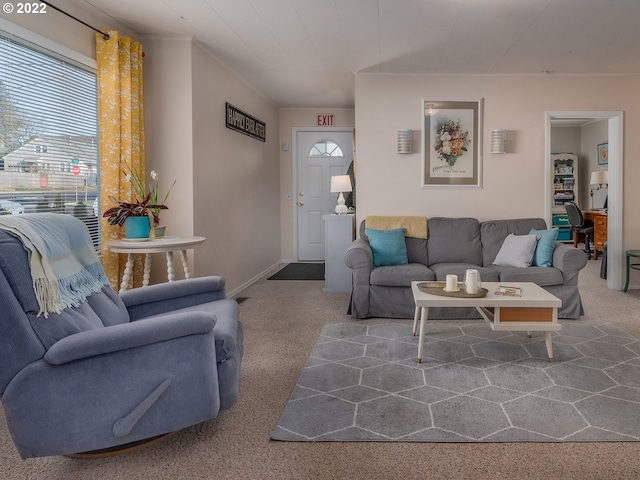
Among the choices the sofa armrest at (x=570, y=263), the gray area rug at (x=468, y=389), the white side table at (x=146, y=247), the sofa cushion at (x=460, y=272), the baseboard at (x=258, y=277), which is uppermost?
the white side table at (x=146, y=247)

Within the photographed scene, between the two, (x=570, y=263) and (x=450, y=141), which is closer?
(x=570, y=263)

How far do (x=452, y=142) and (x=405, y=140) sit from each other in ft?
1.69

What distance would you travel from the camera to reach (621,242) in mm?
4746

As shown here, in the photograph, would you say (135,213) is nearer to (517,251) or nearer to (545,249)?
(517,251)

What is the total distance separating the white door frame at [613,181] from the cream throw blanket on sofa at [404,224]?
1445 mm

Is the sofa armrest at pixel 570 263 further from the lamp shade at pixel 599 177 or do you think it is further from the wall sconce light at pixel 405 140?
the lamp shade at pixel 599 177

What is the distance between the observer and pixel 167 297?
2293 millimetres

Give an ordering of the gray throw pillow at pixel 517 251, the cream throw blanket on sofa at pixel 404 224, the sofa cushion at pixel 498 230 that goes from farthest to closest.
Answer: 1. the cream throw blanket on sofa at pixel 404 224
2. the sofa cushion at pixel 498 230
3. the gray throw pillow at pixel 517 251

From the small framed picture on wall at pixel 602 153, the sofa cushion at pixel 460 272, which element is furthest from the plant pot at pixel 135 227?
the small framed picture on wall at pixel 602 153

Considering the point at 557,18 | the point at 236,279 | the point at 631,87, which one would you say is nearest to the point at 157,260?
the point at 236,279

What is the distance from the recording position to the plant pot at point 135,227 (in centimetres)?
308

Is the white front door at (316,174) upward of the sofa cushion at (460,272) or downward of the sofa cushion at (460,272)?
upward

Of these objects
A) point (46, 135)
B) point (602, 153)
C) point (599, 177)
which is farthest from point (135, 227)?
point (602, 153)

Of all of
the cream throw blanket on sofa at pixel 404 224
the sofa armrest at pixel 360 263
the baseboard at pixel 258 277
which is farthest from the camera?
the baseboard at pixel 258 277
